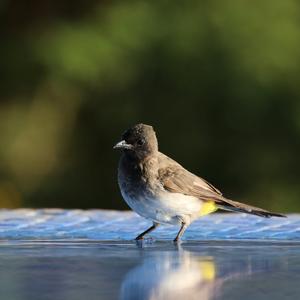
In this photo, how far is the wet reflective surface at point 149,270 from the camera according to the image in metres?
3.30

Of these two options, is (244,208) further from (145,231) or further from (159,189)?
(145,231)

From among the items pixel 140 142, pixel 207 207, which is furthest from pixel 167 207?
pixel 140 142

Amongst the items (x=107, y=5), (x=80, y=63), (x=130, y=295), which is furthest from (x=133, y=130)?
(x=107, y=5)

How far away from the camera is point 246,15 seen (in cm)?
1495

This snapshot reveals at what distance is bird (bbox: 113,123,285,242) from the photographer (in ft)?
20.2

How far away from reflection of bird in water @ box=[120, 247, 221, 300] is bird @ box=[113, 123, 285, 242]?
1.67 m

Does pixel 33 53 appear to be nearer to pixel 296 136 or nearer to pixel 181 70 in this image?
pixel 181 70

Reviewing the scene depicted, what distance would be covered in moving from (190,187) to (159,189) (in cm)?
27

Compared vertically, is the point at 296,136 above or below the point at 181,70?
below

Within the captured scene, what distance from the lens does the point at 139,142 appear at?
6.57 meters

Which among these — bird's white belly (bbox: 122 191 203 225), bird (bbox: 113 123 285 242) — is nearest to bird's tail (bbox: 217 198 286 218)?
bird (bbox: 113 123 285 242)

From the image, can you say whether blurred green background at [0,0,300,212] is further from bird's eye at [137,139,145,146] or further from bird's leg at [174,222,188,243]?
bird's leg at [174,222,188,243]

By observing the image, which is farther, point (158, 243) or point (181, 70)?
point (181, 70)

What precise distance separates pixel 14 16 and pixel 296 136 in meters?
4.16
